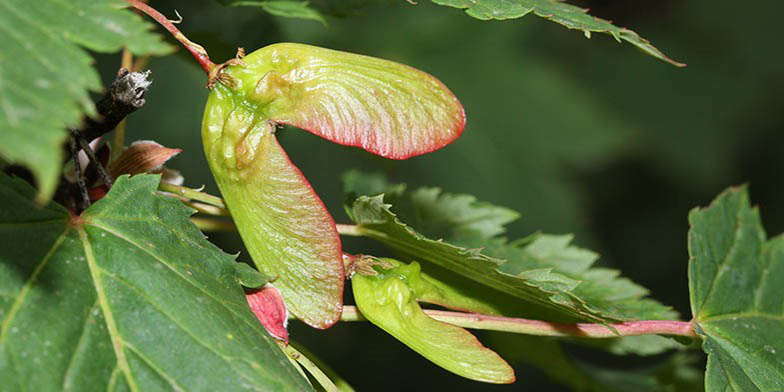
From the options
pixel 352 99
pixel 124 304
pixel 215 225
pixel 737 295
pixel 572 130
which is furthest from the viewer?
pixel 572 130

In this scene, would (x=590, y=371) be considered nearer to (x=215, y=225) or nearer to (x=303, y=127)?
(x=215, y=225)

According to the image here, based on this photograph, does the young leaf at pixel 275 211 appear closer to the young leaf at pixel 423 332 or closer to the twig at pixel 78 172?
the young leaf at pixel 423 332

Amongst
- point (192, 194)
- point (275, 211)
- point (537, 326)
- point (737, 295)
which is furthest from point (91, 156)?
point (737, 295)

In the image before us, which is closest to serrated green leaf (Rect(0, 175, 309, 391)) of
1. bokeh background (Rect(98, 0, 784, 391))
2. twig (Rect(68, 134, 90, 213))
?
twig (Rect(68, 134, 90, 213))

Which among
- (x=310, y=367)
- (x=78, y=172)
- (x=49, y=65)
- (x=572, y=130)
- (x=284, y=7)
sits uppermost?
(x=572, y=130)

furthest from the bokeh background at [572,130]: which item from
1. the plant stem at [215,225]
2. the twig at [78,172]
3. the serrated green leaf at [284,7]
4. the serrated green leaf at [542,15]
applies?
the serrated green leaf at [542,15]

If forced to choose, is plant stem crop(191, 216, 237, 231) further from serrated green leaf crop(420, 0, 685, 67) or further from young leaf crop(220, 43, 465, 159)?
serrated green leaf crop(420, 0, 685, 67)
